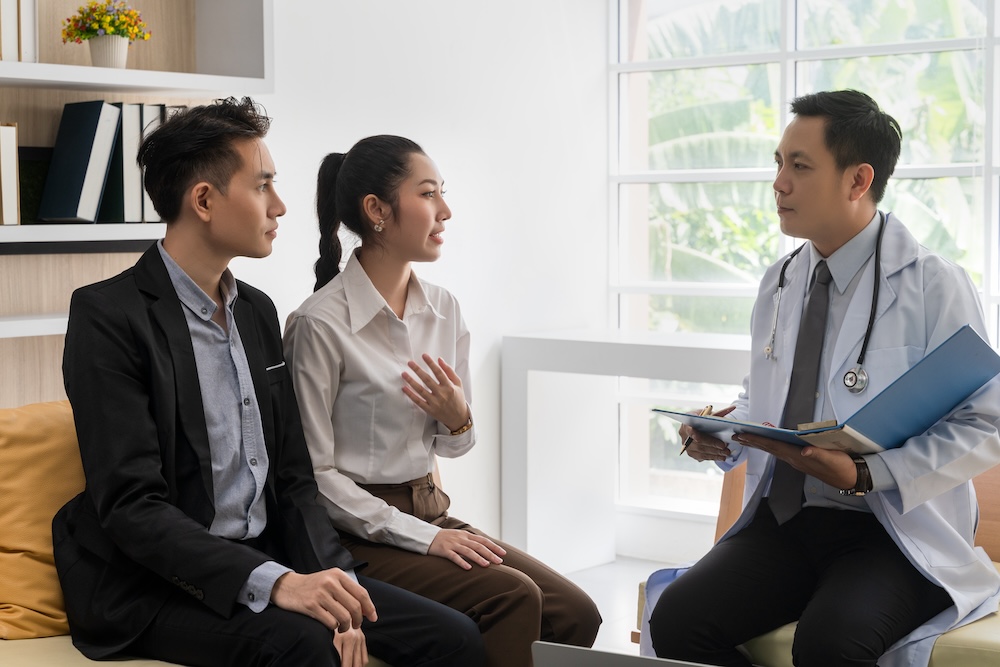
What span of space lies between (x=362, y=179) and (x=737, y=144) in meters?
2.61

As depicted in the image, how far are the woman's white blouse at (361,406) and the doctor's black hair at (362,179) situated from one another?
10 cm

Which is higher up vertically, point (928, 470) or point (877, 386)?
point (877, 386)

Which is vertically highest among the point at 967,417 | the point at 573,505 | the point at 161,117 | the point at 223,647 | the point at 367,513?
the point at 161,117

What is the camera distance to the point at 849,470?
2.20m

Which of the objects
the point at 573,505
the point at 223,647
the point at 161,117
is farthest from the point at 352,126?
the point at 223,647

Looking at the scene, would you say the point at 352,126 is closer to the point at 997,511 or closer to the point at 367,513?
the point at 367,513

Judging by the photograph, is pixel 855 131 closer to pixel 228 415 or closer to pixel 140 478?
pixel 228 415

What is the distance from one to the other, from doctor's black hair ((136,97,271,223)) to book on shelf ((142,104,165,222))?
25.7 inches

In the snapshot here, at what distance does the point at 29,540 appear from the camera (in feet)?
6.98

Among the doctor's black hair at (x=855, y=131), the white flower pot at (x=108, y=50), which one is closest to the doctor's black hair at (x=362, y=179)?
the white flower pot at (x=108, y=50)

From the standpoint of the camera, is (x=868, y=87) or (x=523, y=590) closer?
(x=523, y=590)

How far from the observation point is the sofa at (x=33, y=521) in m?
2.08

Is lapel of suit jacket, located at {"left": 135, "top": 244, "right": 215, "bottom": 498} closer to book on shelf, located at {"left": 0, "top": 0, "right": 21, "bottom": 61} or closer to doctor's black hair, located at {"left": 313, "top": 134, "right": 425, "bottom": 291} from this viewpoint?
doctor's black hair, located at {"left": 313, "top": 134, "right": 425, "bottom": 291}

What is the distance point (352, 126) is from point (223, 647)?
2.19m
